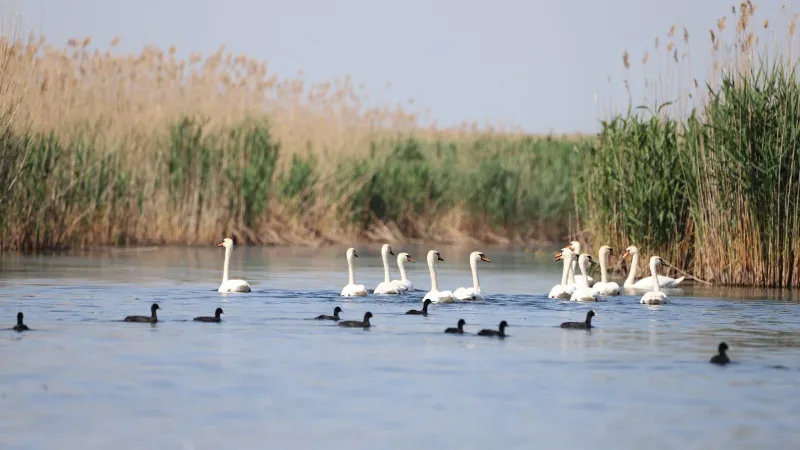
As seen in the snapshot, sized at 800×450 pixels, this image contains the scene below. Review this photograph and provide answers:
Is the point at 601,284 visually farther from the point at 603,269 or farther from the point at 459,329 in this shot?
the point at 459,329

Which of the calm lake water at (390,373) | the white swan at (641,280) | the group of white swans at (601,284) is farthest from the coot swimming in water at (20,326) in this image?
the white swan at (641,280)

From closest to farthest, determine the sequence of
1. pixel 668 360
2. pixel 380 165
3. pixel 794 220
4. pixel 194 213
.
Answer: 1. pixel 668 360
2. pixel 794 220
3. pixel 194 213
4. pixel 380 165

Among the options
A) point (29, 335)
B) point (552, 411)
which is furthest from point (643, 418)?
point (29, 335)

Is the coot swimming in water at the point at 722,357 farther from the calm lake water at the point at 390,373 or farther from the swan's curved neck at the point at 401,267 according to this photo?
the swan's curved neck at the point at 401,267

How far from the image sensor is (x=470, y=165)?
37.4 m

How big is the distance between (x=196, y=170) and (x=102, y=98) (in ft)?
9.77

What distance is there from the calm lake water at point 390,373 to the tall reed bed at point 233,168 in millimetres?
8001

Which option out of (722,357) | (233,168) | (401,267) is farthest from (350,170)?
(722,357)

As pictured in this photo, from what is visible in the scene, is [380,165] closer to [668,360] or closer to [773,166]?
[773,166]

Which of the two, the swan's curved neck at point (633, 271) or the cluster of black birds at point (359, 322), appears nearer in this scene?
the cluster of black birds at point (359, 322)

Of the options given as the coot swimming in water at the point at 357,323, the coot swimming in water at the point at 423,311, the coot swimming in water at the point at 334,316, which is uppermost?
the coot swimming in water at the point at 423,311

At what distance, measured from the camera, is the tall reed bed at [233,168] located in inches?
1096

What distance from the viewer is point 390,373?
1162 centimetres

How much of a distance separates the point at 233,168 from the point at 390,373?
2013 centimetres
